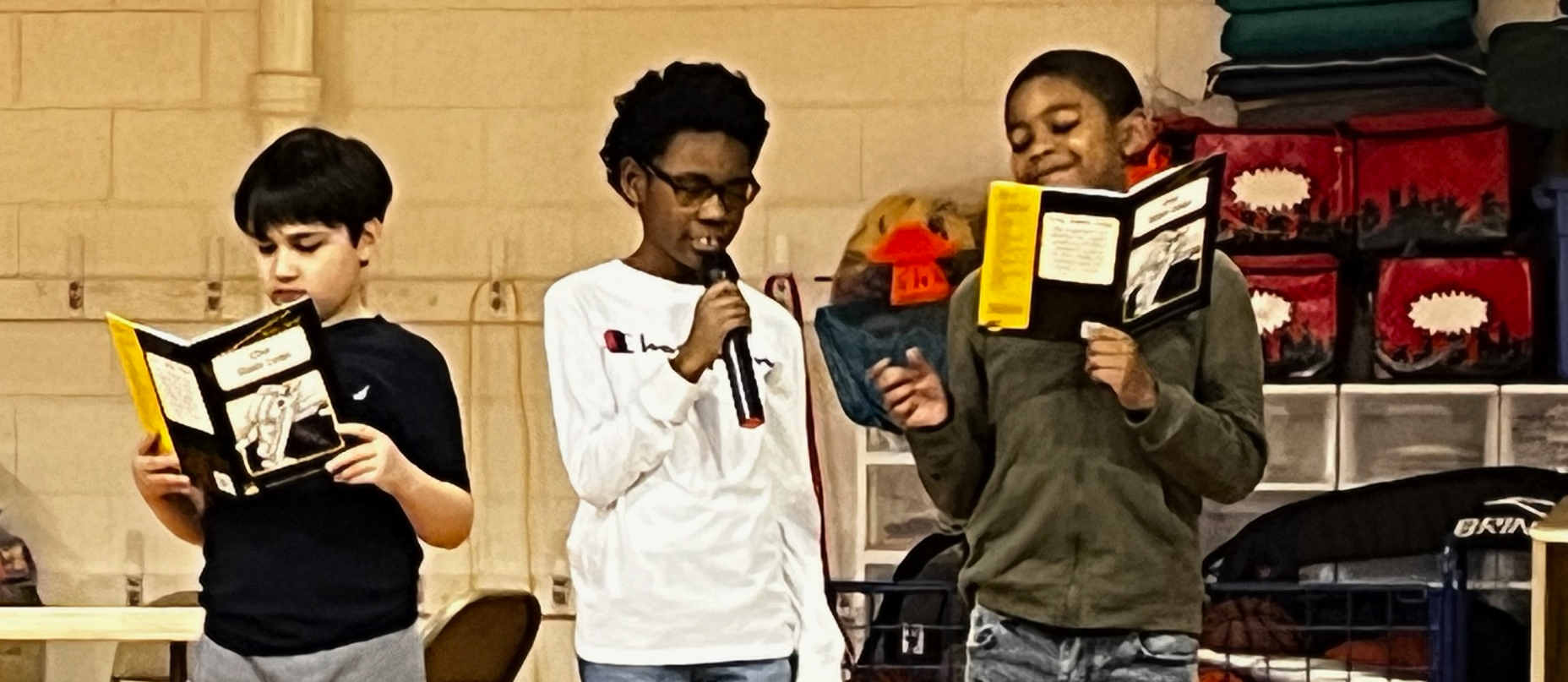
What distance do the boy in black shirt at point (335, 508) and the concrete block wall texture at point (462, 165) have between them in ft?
2.97

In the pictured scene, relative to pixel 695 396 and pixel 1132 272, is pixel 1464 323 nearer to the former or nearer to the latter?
pixel 1132 272

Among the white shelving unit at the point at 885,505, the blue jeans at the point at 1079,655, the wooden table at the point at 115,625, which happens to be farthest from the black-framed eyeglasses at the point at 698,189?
the wooden table at the point at 115,625

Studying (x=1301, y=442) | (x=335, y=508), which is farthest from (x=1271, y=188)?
(x=335, y=508)

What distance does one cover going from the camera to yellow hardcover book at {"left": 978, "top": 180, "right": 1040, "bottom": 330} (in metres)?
2.56

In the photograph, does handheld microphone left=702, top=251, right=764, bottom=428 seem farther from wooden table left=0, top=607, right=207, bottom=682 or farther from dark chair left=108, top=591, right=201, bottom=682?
dark chair left=108, top=591, right=201, bottom=682

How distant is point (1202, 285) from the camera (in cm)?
259

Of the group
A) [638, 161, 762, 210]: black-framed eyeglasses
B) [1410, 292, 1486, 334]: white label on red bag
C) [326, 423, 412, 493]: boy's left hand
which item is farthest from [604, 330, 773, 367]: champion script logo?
[1410, 292, 1486, 334]: white label on red bag

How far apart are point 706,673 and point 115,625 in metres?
1.11

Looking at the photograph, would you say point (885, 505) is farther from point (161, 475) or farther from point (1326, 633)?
point (161, 475)

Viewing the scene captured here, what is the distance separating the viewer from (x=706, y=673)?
2.80 meters

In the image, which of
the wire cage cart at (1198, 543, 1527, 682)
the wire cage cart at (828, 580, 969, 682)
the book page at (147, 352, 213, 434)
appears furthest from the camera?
the wire cage cart at (828, 580, 969, 682)

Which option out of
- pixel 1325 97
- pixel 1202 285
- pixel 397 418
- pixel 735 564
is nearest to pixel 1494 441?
pixel 1325 97

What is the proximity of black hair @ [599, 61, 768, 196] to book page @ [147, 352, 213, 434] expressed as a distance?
74 cm

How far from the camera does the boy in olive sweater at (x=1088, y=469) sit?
254cm
